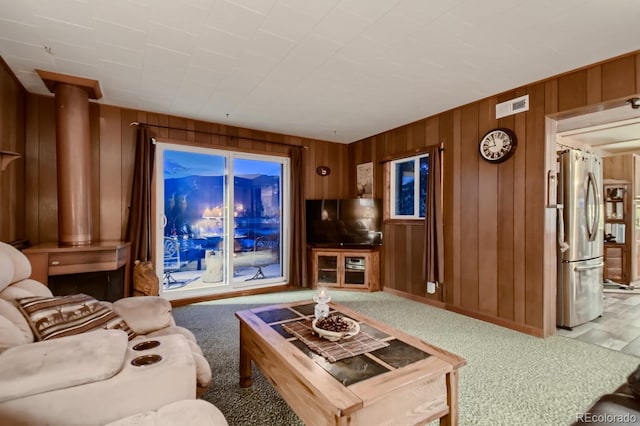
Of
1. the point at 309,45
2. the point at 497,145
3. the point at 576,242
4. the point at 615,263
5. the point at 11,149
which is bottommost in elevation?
the point at 615,263

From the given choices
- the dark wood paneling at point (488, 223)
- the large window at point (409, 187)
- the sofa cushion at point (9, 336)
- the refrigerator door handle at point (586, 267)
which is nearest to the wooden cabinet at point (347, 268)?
the large window at point (409, 187)

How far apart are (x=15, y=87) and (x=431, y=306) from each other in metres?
5.08

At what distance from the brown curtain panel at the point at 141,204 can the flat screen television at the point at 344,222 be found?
2.31 metres

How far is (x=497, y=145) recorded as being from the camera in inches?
129

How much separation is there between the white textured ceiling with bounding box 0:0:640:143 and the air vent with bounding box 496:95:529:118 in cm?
16

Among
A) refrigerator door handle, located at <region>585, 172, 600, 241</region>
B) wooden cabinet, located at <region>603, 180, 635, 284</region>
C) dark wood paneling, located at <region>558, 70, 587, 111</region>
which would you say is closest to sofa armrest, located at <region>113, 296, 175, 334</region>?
dark wood paneling, located at <region>558, 70, 587, 111</region>

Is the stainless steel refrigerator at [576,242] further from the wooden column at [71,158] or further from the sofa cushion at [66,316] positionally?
the wooden column at [71,158]

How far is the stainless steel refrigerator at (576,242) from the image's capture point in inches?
125

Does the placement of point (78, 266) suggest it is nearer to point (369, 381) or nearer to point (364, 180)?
point (369, 381)

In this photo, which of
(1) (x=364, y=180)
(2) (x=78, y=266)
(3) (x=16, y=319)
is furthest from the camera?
(1) (x=364, y=180)

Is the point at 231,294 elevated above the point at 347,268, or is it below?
below

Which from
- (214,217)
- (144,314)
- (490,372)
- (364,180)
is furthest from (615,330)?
(214,217)

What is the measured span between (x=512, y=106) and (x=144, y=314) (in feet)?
12.3

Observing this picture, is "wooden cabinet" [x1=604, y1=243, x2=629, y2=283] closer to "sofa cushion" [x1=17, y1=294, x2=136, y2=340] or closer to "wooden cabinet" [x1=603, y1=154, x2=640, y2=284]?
"wooden cabinet" [x1=603, y1=154, x2=640, y2=284]
